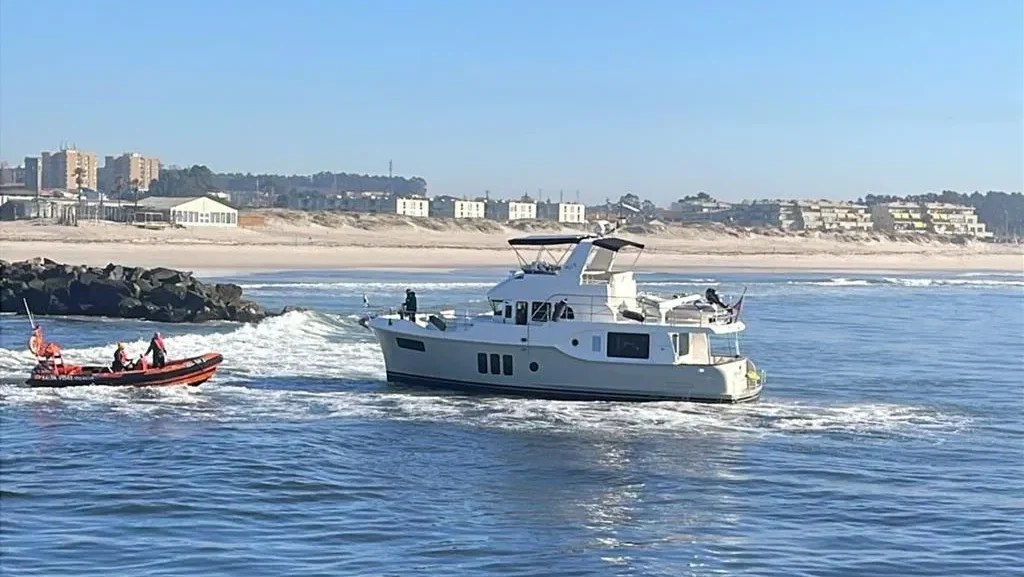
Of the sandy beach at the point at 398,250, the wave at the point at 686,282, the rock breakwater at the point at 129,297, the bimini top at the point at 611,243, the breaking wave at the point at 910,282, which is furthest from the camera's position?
the breaking wave at the point at 910,282

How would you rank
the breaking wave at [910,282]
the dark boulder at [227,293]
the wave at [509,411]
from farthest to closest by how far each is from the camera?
the breaking wave at [910,282] < the dark boulder at [227,293] < the wave at [509,411]

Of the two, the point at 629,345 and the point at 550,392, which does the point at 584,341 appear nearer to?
the point at 629,345

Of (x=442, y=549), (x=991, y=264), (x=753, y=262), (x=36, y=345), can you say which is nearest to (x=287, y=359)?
(x=36, y=345)

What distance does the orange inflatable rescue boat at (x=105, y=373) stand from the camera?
29734mm

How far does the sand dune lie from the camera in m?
87.1

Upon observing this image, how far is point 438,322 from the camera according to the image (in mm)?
31234

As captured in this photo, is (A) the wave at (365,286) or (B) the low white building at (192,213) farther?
(B) the low white building at (192,213)

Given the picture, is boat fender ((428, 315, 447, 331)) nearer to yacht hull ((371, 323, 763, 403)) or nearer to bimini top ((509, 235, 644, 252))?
yacht hull ((371, 323, 763, 403))

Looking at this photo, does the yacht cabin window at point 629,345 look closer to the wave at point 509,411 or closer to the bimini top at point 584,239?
the wave at point 509,411

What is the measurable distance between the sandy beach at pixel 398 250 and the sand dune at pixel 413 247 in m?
0.10

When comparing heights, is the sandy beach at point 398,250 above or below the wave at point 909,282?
above

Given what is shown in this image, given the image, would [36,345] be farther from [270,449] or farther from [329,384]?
[270,449]

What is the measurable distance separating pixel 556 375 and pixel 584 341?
0.97m

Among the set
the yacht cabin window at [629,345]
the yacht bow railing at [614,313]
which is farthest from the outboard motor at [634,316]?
the yacht cabin window at [629,345]
